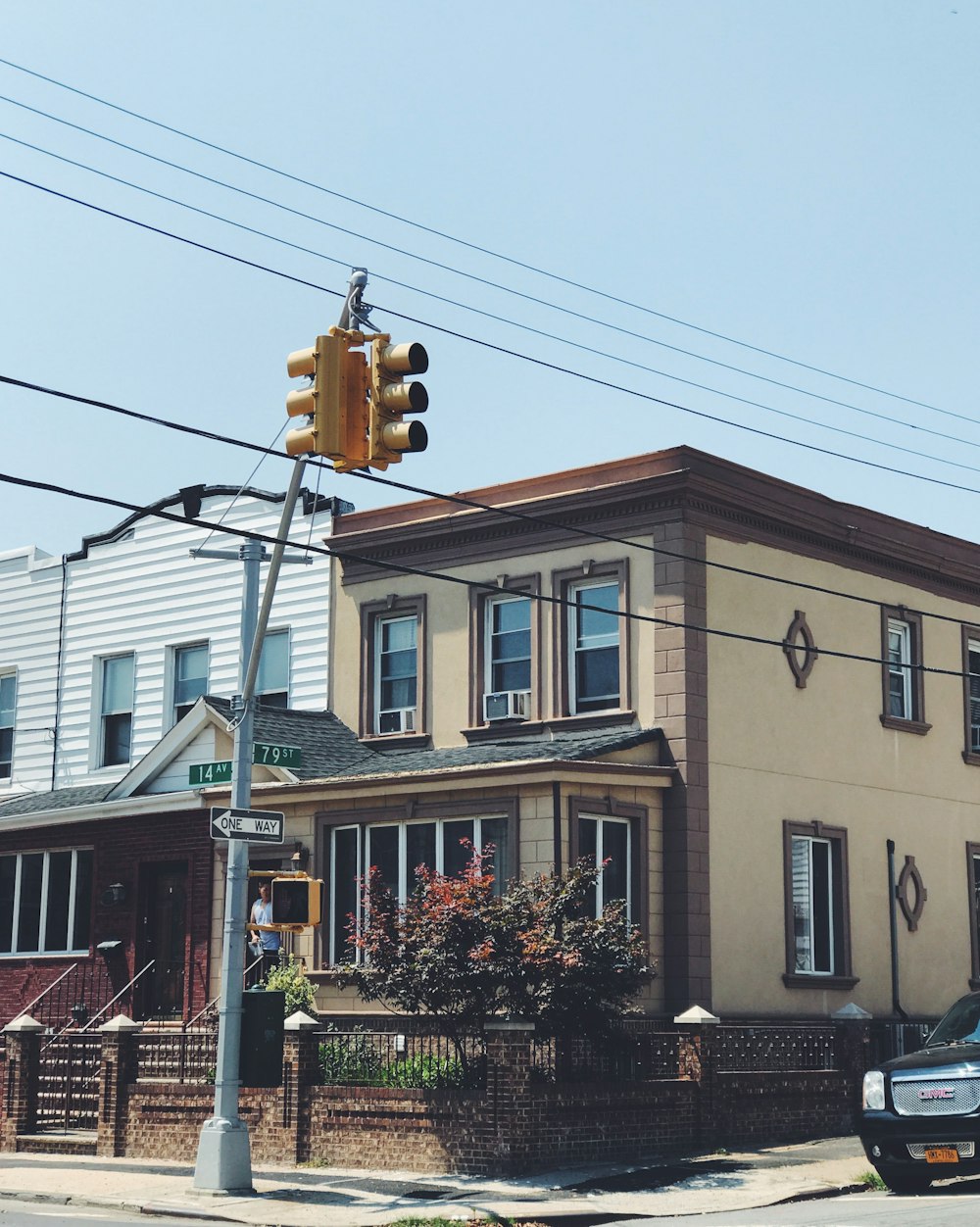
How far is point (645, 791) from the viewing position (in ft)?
77.7

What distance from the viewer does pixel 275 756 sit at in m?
18.2

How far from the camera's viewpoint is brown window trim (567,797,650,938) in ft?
74.7

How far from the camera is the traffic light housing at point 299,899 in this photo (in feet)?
58.0

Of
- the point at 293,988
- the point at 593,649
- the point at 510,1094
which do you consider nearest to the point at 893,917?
the point at 593,649

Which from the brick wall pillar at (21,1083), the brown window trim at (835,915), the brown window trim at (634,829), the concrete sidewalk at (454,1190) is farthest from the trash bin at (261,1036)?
the brown window trim at (835,915)

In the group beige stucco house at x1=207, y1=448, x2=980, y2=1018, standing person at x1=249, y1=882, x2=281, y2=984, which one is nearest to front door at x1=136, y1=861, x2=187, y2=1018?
standing person at x1=249, y1=882, x2=281, y2=984

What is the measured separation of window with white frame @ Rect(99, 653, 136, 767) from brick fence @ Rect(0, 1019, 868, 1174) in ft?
29.6

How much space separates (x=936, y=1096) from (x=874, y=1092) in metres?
0.65

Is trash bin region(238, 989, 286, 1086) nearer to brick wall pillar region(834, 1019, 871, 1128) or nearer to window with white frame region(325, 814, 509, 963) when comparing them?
window with white frame region(325, 814, 509, 963)

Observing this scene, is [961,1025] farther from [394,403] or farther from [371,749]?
[371,749]

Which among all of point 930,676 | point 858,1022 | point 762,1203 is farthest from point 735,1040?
point 930,676

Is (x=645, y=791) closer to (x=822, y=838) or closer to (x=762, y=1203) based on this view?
(x=822, y=838)

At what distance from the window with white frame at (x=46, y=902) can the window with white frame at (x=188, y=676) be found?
341 centimetres

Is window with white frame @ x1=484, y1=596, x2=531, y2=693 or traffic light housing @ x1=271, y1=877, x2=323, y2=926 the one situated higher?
window with white frame @ x1=484, y1=596, x2=531, y2=693
